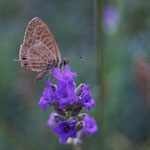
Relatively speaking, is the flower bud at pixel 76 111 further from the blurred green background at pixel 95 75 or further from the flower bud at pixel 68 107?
the blurred green background at pixel 95 75

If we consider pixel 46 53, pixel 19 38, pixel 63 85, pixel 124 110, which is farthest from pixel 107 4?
pixel 63 85

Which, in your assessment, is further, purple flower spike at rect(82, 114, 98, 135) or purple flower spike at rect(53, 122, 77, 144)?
purple flower spike at rect(82, 114, 98, 135)

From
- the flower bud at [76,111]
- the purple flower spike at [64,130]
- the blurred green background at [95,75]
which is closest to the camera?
the purple flower spike at [64,130]

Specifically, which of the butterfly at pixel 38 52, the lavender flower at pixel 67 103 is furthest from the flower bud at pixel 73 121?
the butterfly at pixel 38 52

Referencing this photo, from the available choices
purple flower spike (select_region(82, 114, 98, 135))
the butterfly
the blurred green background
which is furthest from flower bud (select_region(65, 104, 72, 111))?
the blurred green background

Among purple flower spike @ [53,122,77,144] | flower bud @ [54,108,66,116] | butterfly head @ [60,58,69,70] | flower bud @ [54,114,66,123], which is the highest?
butterfly head @ [60,58,69,70]

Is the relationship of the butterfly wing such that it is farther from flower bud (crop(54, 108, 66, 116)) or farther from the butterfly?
flower bud (crop(54, 108, 66, 116))

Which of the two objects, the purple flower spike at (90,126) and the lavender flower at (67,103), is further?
the purple flower spike at (90,126)

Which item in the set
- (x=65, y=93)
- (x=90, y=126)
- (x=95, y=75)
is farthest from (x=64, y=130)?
(x=95, y=75)
